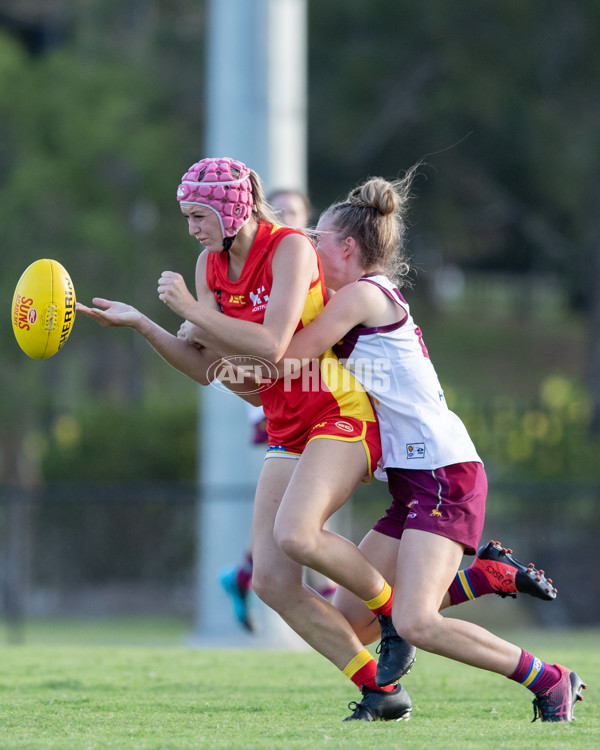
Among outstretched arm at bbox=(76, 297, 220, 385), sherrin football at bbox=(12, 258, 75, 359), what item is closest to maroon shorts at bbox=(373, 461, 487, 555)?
→ outstretched arm at bbox=(76, 297, 220, 385)

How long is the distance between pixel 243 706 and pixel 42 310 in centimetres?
191

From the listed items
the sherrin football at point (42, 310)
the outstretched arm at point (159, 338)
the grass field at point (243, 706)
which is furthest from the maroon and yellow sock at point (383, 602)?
the sherrin football at point (42, 310)

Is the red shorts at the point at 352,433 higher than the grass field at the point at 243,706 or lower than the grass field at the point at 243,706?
higher

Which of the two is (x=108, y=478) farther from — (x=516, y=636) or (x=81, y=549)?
(x=516, y=636)

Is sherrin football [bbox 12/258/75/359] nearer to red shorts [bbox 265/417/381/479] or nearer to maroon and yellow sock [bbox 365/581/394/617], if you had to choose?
red shorts [bbox 265/417/381/479]

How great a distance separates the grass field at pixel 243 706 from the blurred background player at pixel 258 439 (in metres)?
0.36

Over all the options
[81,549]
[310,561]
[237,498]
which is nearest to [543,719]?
[310,561]

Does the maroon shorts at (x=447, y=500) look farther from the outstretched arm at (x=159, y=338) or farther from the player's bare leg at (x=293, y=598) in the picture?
the outstretched arm at (x=159, y=338)

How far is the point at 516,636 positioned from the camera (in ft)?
41.3

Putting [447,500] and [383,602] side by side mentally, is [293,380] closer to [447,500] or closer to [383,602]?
[447,500]

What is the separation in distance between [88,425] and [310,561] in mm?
13412

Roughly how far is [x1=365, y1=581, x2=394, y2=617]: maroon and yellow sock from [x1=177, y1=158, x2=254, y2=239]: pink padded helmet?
154 centimetres

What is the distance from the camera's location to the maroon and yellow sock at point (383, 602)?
446 centimetres

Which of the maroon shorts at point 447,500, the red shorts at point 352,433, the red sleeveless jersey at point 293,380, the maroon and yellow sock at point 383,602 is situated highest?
the red sleeveless jersey at point 293,380
